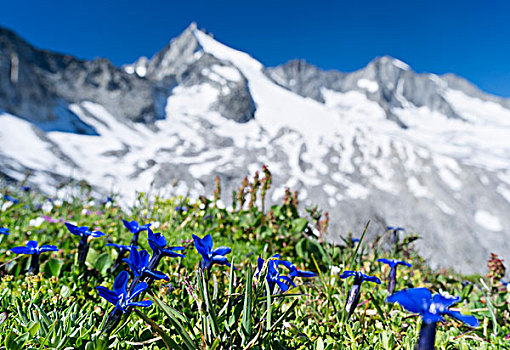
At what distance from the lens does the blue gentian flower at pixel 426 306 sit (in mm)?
868

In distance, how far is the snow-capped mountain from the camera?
10414 millimetres

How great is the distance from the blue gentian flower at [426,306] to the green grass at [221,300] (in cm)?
49

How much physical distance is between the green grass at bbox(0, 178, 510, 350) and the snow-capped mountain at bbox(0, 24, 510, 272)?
1.53 m

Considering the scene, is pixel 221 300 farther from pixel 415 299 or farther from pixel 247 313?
pixel 415 299

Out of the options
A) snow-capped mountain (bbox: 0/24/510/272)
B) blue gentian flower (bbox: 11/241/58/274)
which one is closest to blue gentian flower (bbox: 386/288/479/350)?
blue gentian flower (bbox: 11/241/58/274)

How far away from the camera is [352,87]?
72.1 meters

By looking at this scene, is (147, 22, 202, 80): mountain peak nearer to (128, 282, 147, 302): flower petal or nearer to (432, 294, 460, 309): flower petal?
(128, 282, 147, 302): flower petal

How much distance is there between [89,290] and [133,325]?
0.74 meters

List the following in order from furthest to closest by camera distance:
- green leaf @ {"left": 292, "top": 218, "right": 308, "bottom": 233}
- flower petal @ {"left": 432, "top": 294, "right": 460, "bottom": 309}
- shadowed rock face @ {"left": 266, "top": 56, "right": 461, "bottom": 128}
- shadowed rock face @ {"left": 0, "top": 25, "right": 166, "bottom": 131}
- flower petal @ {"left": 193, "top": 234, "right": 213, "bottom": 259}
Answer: shadowed rock face @ {"left": 266, "top": 56, "right": 461, "bottom": 128}, shadowed rock face @ {"left": 0, "top": 25, "right": 166, "bottom": 131}, green leaf @ {"left": 292, "top": 218, "right": 308, "bottom": 233}, flower petal @ {"left": 193, "top": 234, "right": 213, "bottom": 259}, flower petal @ {"left": 432, "top": 294, "right": 460, "bottom": 309}

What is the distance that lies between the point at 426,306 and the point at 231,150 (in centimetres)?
1480

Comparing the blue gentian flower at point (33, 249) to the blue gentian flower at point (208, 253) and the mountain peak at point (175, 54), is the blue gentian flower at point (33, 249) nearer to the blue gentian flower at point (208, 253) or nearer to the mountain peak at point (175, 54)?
the blue gentian flower at point (208, 253)

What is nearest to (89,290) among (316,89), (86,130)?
(86,130)

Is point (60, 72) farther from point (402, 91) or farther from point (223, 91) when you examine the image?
point (402, 91)

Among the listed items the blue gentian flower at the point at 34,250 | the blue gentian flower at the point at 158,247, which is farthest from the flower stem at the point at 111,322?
the blue gentian flower at the point at 34,250
